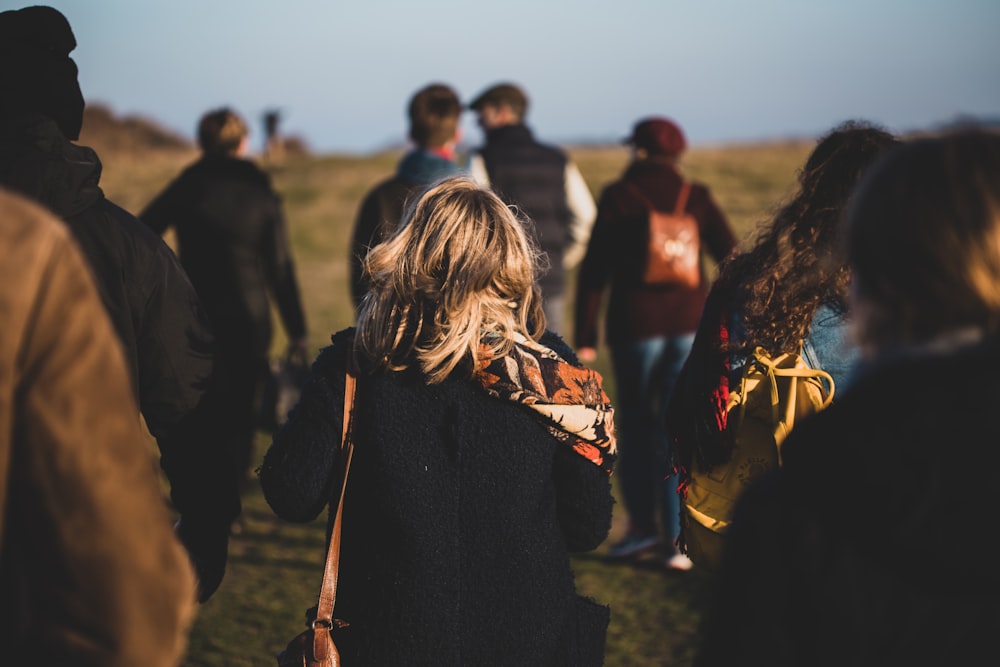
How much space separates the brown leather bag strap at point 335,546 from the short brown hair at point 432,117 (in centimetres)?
304

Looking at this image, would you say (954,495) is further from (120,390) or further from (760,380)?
(760,380)

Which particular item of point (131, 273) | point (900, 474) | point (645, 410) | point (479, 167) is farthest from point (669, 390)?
point (900, 474)

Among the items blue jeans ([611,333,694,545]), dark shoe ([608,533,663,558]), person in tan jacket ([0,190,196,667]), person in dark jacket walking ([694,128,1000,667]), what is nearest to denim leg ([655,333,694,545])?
blue jeans ([611,333,694,545])

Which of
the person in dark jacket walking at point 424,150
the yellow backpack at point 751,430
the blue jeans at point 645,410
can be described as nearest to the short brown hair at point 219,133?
the person in dark jacket walking at point 424,150

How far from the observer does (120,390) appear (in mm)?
1355

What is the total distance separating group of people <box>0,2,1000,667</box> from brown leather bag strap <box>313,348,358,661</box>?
25 mm

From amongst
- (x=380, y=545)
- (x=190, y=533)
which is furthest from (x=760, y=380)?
(x=190, y=533)

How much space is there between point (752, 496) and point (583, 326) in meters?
3.90

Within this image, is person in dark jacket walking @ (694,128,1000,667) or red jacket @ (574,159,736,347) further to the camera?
red jacket @ (574,159,736,347)

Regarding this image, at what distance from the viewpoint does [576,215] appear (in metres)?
5.87

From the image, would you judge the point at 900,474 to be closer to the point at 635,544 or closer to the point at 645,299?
the point at 645,299

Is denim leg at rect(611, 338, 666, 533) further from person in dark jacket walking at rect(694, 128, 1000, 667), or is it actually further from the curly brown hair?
person in dark jacket walking at rect(694, 128, 1000, 667)

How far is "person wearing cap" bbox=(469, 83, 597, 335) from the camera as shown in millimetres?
5566

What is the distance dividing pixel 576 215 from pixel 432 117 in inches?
46.1
